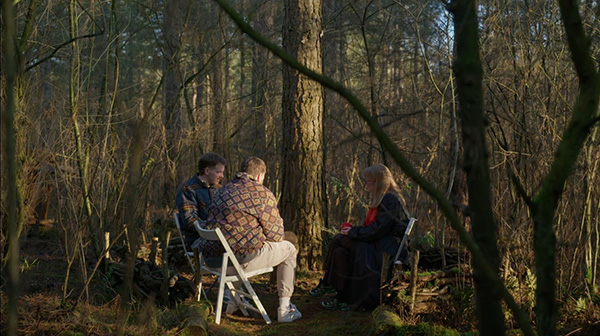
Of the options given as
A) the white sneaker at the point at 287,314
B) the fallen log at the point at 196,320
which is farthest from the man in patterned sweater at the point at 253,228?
the fallen log at the point at 196,320

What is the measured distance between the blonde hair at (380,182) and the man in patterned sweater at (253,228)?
1.05 meters

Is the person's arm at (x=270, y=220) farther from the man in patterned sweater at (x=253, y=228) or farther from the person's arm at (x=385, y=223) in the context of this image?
the person's arm at (x=385, y=223)

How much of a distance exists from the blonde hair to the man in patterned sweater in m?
1.05

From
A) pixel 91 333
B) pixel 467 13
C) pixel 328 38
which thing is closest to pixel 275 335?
pixel 91 333

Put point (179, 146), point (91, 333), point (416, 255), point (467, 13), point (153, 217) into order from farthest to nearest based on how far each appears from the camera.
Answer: point (153, 217)
point (179, 146)
point (416, 255)
point (91, 333)
point (467, 13)

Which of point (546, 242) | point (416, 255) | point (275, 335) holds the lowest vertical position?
point (275, 335)

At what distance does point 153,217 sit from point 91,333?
292 inches

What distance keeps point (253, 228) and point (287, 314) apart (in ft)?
2.76

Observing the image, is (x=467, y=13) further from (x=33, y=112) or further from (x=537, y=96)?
(x=33, y=112)

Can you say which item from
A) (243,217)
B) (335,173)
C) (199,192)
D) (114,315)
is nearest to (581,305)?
(243,217)

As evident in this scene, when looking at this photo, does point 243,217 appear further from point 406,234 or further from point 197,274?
point 406,234

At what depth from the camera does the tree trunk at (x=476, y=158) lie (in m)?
1.22

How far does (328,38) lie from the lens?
13.5 meters

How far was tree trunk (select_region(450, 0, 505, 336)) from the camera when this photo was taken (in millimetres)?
1219
